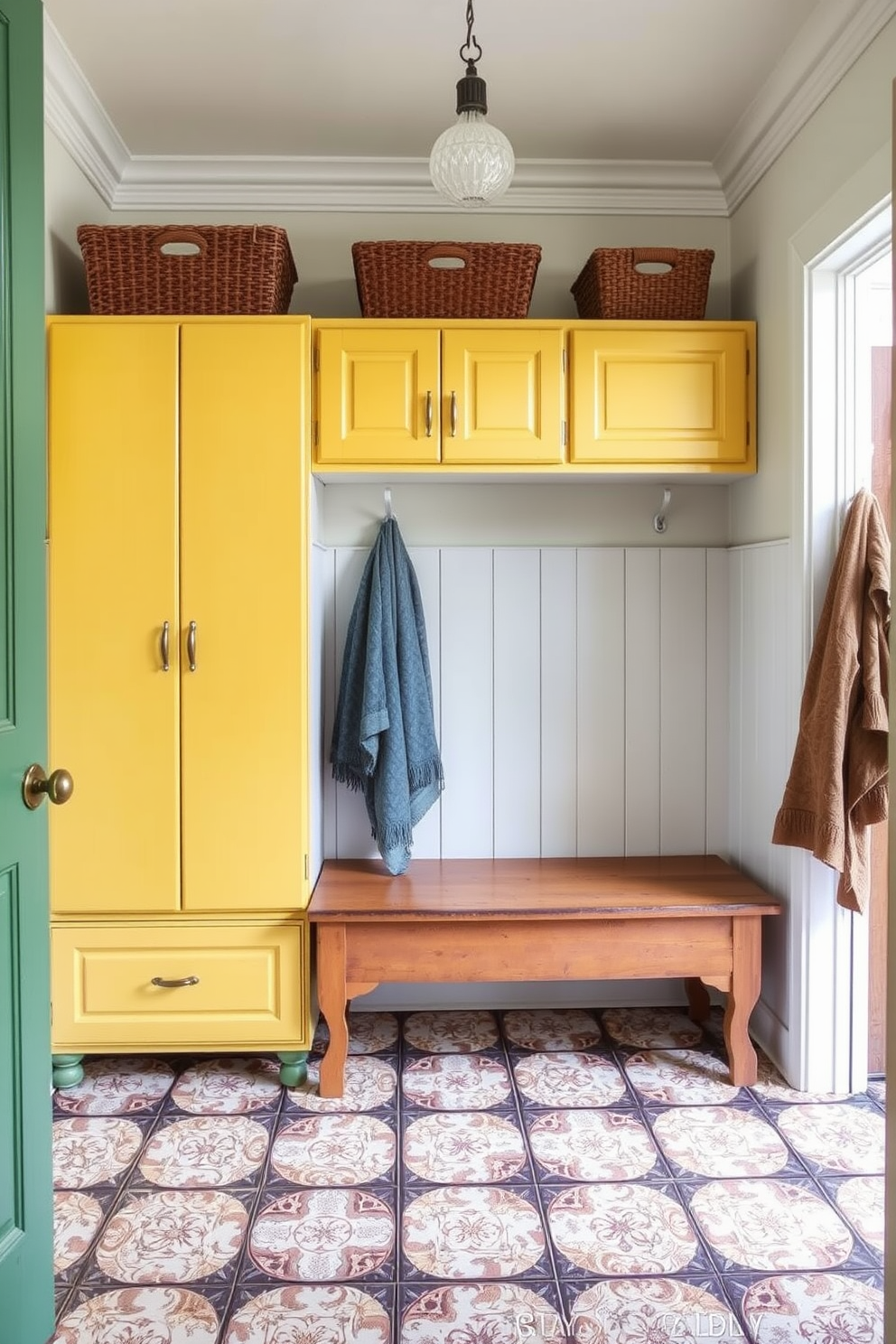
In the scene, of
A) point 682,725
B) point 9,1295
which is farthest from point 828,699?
point 9,1295

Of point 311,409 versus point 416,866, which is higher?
point 311,409

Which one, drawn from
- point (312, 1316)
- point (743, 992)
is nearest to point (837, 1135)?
point (743, 992)

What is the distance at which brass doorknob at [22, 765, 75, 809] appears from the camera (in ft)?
5.09

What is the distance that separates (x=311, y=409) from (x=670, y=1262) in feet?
6.98

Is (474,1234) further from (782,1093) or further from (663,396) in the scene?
(663,396)

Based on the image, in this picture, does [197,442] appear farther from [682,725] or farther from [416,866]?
[682,725]

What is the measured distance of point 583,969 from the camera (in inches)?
103

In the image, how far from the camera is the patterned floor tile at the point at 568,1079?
8.30 ft

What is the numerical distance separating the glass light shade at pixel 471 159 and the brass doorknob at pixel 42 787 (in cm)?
142

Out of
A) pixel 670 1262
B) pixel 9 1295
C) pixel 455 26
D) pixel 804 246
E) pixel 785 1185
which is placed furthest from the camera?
pixel 804 246

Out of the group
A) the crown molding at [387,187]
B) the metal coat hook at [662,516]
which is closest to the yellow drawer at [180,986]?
the metal coat hook at [662,516]

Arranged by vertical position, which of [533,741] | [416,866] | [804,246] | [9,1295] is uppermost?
[804,246]

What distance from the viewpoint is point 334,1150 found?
229cm

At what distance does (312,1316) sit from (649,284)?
2.57 meters
